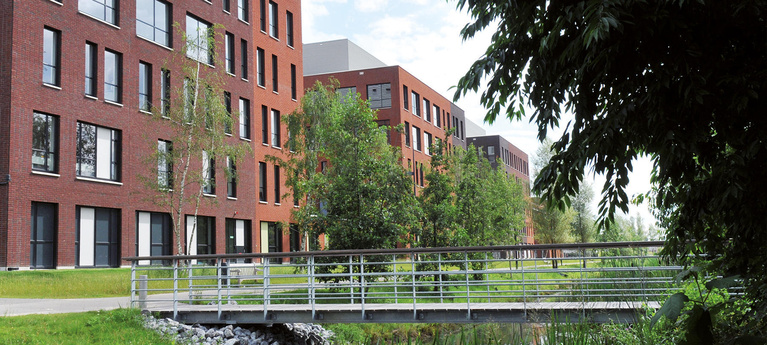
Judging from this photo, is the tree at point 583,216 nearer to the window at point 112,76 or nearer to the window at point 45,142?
the window at point 112,76

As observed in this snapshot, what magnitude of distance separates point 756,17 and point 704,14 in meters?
0.29

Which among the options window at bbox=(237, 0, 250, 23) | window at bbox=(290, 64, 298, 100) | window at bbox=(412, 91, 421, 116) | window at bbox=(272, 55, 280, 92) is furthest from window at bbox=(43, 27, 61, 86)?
window at bbox=(412, 91, 421, 116)

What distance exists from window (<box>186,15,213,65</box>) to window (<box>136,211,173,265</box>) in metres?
7.13

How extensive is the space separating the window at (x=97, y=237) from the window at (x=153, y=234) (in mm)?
1282

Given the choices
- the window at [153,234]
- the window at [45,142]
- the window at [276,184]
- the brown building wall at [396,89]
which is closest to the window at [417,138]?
the brown building wall at [396,89]

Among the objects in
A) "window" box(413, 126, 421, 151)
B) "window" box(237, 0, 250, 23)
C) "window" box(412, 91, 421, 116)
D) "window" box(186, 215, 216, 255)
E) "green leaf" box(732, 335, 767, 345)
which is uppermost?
"window" box(237, 0, 250, 23)

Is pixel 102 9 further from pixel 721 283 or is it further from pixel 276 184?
pixel 721 283

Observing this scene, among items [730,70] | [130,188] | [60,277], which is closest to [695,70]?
[730,70]

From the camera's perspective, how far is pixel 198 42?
2791 cm

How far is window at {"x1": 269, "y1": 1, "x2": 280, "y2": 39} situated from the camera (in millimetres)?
39781

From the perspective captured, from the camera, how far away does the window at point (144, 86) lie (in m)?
28.4

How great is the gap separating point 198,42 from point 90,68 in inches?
173

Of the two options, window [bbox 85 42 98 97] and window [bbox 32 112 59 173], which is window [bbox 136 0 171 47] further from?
window [bbox 32 112 59 173]

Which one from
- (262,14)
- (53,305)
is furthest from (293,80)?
(53,305)
